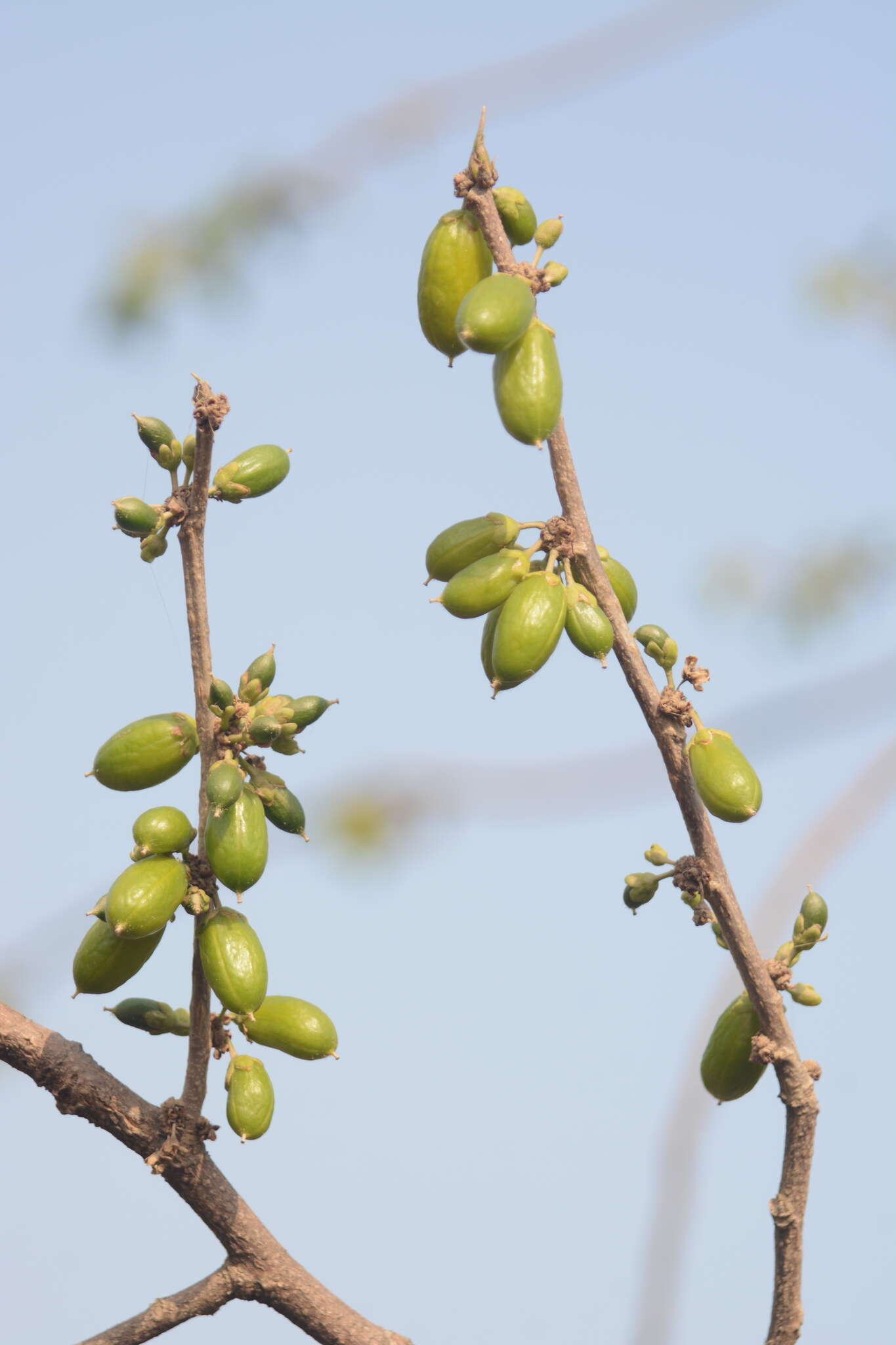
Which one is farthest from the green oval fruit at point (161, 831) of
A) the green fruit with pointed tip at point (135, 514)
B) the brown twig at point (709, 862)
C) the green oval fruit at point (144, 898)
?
the brown twig at point (709, 862)

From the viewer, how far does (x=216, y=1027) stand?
2049mm

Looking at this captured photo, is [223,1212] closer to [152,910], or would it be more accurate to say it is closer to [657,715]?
[152,910]

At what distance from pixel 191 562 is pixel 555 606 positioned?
1.75 ft

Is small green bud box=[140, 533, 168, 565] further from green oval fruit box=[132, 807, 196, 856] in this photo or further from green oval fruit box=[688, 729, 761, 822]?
green oval fruit box=[688, 729, 761, 822]

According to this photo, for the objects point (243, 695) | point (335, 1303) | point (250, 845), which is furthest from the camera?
point (335, 1303)

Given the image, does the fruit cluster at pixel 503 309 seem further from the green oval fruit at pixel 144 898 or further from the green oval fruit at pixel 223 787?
the green oval fruit at pixel 144 898

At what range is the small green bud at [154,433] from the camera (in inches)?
76.9

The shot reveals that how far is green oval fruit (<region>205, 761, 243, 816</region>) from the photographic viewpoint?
5.85 feet

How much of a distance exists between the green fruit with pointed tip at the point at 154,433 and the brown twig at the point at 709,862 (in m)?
0.57

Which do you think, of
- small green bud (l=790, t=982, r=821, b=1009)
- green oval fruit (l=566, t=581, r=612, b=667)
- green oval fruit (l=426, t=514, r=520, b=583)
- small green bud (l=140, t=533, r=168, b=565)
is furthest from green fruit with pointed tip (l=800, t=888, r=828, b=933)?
small green bud (l=140, t=533, r=168, b=565)

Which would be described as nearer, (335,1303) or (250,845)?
(250,845)

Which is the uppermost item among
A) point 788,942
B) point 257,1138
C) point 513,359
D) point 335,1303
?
point 513,359

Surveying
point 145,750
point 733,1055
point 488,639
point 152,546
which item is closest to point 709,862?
point 733,1055

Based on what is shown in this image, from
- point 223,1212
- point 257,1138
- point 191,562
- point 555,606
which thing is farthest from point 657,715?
point 223,1212
